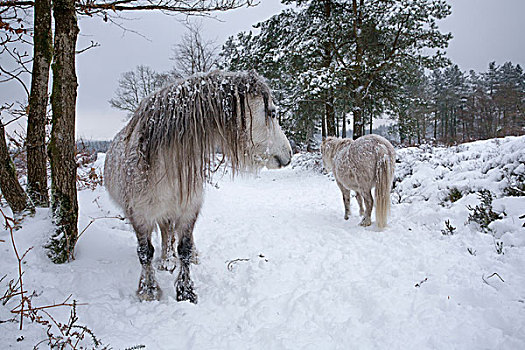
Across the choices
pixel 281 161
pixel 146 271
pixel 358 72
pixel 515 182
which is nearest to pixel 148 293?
pixel 146 271

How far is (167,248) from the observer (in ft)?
11.9

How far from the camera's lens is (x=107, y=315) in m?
2.03

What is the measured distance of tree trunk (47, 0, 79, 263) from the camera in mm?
2586

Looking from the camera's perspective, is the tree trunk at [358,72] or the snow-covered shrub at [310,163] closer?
the tree trunk at [358,72]

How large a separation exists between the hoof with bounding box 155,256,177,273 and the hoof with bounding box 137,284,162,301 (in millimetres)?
638

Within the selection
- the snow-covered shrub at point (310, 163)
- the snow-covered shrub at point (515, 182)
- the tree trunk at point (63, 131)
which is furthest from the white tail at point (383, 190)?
the snow-covered shrub at point (310, 163)

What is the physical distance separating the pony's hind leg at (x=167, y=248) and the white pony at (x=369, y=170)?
3290 mm

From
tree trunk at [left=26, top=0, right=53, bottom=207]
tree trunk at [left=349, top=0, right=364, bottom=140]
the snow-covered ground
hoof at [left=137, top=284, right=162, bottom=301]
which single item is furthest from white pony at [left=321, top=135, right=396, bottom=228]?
tree trunk at [left=349, top=0, right=364, bottom=140]

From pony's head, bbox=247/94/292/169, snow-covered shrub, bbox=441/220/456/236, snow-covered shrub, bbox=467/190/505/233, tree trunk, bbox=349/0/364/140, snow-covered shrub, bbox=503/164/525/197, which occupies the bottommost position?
snow-covered shrub, bbox=441/220/456/236

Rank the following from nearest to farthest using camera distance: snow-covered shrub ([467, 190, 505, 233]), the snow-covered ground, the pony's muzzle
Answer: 1. the snow-covered ground
2. the pony's muzzle
3. snow-covered shrub ([467, 190, 505, 233])

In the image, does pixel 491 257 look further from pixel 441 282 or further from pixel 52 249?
pixel 52 249

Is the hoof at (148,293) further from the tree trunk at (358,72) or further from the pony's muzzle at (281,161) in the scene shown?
the tree trunk at (358,72)

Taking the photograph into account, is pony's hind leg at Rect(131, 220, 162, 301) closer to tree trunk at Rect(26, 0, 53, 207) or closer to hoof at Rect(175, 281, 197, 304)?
hoof at Rect(175, 281, 197, 304)

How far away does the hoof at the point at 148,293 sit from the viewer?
8.07 feet
